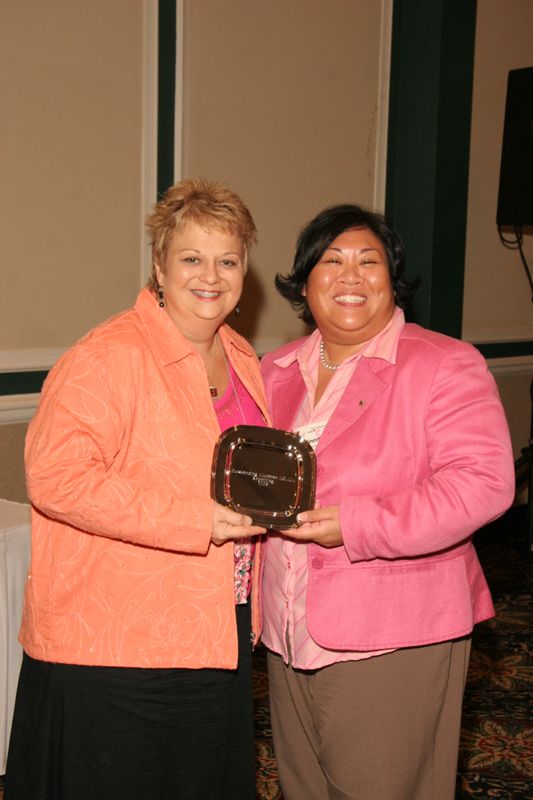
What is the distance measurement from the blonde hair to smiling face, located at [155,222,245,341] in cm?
1

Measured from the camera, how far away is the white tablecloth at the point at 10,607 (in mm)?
2260

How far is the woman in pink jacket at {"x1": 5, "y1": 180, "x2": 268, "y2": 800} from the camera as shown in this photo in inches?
68.2

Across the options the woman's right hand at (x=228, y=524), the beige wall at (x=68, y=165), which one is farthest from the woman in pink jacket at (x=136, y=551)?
the beige wall at (x=68, y=165)

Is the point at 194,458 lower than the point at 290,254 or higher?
lower

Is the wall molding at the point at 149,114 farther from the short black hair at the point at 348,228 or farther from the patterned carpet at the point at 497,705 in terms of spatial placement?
the patterned carpet at the point at 497,705

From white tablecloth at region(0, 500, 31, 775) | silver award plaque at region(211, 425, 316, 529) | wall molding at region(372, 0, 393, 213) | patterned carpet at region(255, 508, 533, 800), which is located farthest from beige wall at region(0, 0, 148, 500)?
silver award plaque at region(211, 425, 316, 529)

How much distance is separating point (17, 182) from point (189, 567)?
2.01 meters

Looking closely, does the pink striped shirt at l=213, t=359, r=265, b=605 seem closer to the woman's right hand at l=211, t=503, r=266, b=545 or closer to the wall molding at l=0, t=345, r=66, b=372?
the woman's right hand at l=211, t=503, r=266, b=545

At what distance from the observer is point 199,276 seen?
1.92m

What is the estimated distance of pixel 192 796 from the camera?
1.97 metres

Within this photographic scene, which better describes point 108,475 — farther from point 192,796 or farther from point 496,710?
point 496,710

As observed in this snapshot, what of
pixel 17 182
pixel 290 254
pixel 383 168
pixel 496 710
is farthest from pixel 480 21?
pixel 496 710

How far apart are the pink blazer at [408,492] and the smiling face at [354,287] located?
13 centimetres

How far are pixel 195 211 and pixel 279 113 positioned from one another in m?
2.52
